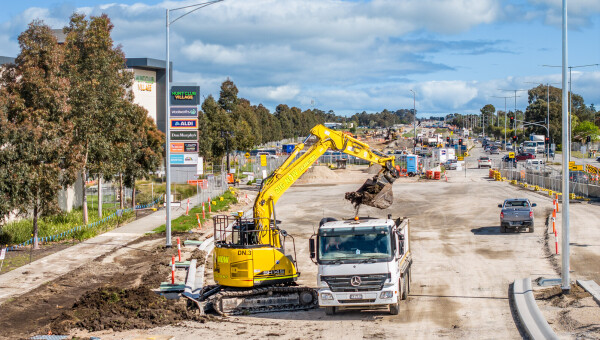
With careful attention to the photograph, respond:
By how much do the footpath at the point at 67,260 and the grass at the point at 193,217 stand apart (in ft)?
3.07

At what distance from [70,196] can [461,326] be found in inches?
1403

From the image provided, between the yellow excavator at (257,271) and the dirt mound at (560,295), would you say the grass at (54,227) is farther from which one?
the dirt mound at (560,295)

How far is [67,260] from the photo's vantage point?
→ 2936cm

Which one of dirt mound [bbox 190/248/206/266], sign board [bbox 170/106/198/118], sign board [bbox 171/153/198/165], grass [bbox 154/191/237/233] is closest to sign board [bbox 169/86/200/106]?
sign board [bbox 170/106/198/118]

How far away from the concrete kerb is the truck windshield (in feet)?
11.8

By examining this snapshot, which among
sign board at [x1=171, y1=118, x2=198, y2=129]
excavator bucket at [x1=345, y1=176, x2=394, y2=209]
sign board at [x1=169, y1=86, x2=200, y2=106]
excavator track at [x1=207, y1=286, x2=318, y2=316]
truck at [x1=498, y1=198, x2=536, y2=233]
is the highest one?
sign board at [x1=169, y1=86, x2=200, y2=106]

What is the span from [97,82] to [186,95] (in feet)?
79.9

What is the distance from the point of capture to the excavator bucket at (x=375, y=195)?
67.9 feet

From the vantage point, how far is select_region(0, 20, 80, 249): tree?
29625 mm

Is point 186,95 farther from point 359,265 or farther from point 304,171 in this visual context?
point 359,265

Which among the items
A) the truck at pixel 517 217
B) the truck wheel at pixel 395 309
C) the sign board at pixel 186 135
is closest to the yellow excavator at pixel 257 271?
the truck wheel at pixel 395 309

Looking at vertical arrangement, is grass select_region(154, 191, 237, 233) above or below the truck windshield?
below

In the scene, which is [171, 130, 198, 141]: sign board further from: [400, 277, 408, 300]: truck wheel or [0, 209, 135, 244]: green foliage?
[400, 277, 408, 300]: truck wheel

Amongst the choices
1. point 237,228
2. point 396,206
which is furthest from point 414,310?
point 396,206
